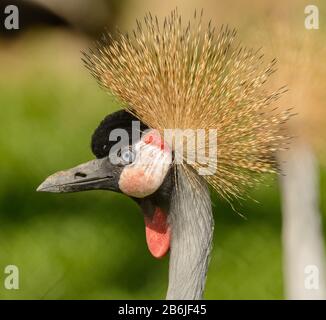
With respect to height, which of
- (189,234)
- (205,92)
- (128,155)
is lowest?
(189,234)

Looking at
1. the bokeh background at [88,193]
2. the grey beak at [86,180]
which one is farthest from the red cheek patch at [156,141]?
the bokeh background at [88,193]

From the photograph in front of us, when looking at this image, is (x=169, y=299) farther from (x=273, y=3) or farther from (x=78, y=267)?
(x=273, y=3)

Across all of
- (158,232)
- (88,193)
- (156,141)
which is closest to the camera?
(156,141)

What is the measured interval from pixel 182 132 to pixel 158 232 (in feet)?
1.02

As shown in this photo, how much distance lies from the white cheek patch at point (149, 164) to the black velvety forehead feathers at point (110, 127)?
41mm

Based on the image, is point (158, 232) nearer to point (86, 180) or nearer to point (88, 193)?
point (86, 180)

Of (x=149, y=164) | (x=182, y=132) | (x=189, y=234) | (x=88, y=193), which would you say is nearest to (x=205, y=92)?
(x=182, y=132)

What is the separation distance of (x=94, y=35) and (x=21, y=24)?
410 mm

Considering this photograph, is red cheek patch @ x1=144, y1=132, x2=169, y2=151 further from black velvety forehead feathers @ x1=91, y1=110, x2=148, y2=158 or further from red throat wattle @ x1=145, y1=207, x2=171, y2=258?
red throat wattle @ x1=145, y1=207, x2=171, y2=258

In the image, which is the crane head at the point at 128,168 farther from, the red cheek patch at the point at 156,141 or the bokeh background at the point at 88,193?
the bokeh background at the point at 88,193

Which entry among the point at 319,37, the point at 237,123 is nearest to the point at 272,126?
the point at 237,123

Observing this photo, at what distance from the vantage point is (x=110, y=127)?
2.28 m

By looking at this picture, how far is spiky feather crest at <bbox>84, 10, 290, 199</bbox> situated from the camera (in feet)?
7.50

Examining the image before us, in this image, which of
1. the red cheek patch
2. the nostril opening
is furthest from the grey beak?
the red cheek patch
